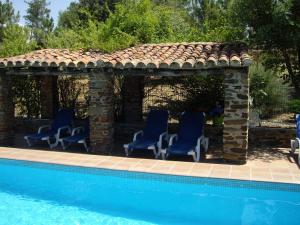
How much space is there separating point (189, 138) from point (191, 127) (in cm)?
38

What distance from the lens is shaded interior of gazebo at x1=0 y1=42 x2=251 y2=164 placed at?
32.7 ft

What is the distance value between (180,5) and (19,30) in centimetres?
1863

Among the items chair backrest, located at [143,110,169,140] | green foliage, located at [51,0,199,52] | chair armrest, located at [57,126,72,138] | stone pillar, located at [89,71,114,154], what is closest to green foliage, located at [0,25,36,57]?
green foliage, located at [51,0,199,52]

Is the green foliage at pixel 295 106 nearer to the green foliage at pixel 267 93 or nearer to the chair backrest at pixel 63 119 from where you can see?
the green foliage at pixel 267 93

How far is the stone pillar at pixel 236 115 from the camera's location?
991 cm

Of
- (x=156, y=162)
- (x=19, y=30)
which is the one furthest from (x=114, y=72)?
(x=19, y=30)

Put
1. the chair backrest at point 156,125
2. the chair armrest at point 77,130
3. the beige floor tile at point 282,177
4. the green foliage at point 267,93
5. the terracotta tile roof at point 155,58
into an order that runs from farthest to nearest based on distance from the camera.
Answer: the green foliage at point 267,93 < the chair armrest at point 77,130 < the chair backrest at point 156,125 < the terracotta tile roof at point 155,58 < the beige floor tile at point 282,177

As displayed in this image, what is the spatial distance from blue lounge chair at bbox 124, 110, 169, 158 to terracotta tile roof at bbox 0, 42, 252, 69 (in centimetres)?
199

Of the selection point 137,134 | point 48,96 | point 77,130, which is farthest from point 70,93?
point 137,134

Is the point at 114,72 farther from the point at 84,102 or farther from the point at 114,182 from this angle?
the point at 84,102

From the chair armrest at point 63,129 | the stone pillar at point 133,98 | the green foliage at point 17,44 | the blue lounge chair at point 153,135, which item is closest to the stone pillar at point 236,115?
the blue lounge chair at point 153,135

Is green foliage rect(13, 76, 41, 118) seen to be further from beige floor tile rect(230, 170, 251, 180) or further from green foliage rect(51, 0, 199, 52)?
beige floor tile rect(230, 170, 251, 180)

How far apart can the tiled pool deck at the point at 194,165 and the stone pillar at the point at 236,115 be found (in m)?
0.42

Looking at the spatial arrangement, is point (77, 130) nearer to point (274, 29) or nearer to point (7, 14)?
point (274, 29)
